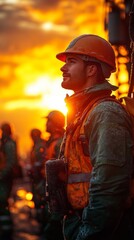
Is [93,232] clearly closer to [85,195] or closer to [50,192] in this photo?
[85,195]

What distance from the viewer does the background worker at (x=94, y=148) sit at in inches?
130

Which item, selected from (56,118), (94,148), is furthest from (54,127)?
Result: (94,148)

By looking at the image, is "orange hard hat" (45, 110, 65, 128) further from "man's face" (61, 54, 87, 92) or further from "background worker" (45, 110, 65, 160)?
"man's face" (61, 54, 87, 92)

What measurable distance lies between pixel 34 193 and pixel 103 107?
8.32 m

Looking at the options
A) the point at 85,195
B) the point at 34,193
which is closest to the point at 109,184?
the point at 85,195

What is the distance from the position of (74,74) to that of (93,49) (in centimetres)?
24

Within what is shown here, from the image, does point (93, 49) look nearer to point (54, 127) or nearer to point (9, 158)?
point (54, 127)

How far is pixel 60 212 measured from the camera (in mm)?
3908

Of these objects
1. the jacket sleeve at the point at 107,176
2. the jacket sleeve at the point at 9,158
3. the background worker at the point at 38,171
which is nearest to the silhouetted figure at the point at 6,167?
the jacket sleeve at the point at 9,158

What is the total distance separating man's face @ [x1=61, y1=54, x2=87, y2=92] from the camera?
12.8ft

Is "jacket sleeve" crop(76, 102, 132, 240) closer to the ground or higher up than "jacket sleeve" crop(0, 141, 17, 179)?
closer to the ground

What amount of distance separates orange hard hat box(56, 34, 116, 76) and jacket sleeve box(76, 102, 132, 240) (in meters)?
0.60

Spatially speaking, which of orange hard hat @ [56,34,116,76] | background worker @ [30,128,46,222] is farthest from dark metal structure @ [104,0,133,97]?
orange hard hat @ [56,34,116,76]

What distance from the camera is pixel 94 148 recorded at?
3484 mm
